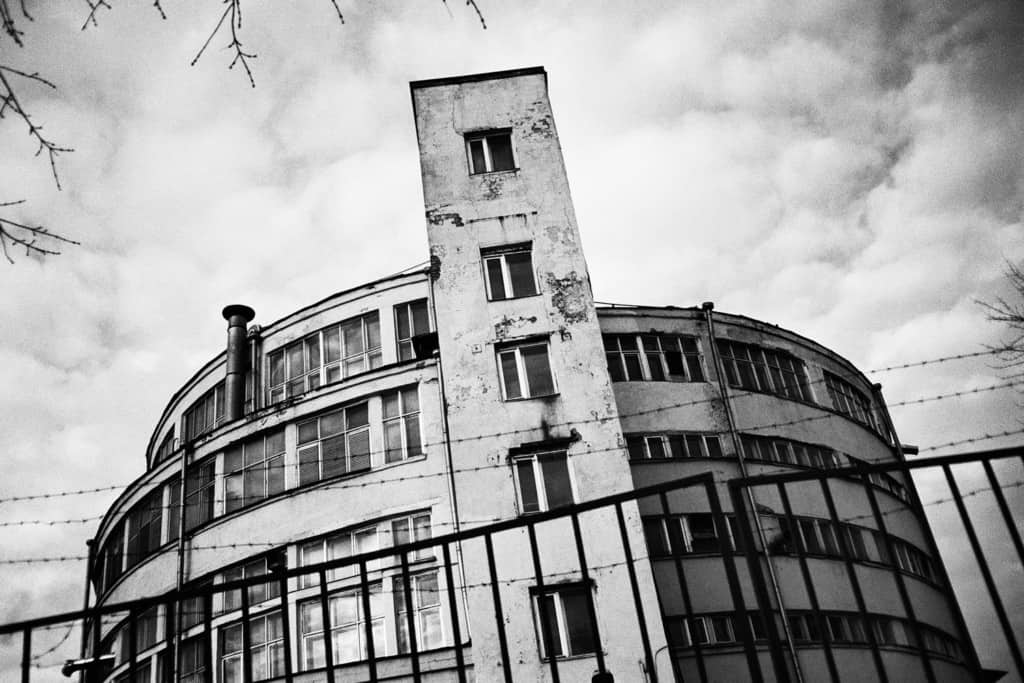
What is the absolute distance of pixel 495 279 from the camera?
21797 millimetres

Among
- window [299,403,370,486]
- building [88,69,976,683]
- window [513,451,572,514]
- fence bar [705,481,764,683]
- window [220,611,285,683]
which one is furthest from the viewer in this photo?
window [299,403,370,486]

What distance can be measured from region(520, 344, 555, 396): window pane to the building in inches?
2.3

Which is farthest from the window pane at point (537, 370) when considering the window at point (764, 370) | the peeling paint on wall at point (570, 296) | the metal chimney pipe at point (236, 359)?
the metal chimney pipe at point (236, 359)

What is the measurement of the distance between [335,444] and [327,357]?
365cm

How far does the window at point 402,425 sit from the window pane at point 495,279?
336cm

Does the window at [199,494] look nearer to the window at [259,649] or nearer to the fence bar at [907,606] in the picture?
the window at [259,649]

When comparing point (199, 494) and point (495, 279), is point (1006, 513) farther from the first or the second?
point (199, 494)

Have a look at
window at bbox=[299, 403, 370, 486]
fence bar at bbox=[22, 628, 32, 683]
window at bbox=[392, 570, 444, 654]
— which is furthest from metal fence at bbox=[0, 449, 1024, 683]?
fence bar at bbox=[22, 628, 32, 683]

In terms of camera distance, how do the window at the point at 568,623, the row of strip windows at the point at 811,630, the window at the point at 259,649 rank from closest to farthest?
the window at the point at 568,623, the row of strip windows at the point at 811,630, the window at the point at 259,649

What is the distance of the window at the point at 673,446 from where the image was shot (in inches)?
861

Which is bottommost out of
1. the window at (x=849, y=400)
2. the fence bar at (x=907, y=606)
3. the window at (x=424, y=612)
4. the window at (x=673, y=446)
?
the fence bar at (x=907, y=606)

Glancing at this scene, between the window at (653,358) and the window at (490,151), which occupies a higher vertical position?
the window at (490,151)

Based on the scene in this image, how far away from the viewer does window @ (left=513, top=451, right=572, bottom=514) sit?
18.7 m

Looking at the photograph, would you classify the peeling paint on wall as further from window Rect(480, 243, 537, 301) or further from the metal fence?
Answer: the metal fence
